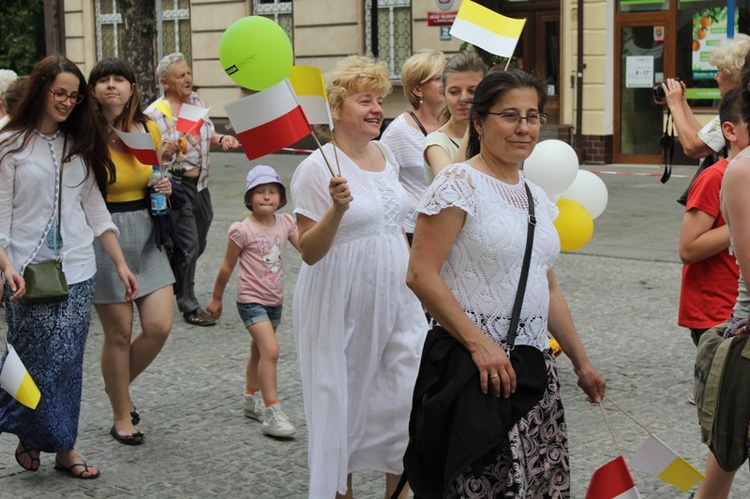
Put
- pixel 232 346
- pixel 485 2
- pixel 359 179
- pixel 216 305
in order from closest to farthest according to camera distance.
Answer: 1. pixel 359 179
2. pixel 216 305
3. pixel 232 346
4. pixel 485 2

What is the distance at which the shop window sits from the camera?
17125 millimetres

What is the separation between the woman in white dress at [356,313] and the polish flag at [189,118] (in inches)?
140

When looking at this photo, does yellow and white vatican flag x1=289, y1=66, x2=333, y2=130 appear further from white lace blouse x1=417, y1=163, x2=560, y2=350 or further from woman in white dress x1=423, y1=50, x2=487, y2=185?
woman in white dress x1=423, y1=50, x2=487, y2=185

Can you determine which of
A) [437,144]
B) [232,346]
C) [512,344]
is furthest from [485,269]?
[232,346]

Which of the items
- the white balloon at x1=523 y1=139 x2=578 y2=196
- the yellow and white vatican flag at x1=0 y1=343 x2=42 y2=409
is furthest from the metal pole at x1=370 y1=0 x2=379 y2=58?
the yellow and white vatican flag at x1=0 y1=343 x2=42 y2=409

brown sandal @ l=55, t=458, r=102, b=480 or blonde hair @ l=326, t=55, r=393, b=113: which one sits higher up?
blonde hair @ l=326, t=55, r=393, b=113

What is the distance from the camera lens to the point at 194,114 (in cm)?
813

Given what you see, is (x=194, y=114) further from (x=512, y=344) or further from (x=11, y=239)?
(x=512, y=344)

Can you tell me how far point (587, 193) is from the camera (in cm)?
656

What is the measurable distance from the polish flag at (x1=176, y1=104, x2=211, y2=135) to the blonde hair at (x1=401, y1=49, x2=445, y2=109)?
2.34 m

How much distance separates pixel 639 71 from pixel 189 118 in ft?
37.7

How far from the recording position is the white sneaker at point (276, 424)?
5.79 m

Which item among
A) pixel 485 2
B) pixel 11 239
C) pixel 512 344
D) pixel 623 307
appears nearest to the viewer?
pixel 512 344

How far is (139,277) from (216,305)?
0.60 metres
